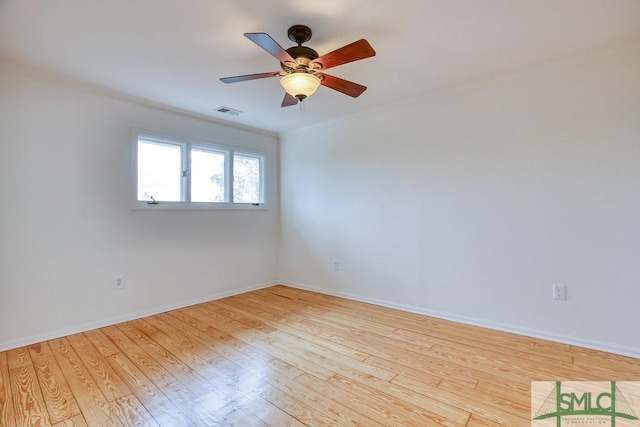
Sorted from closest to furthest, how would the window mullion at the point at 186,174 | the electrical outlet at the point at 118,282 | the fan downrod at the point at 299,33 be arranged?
1. the fan downrod at the point at 299,33
2. the electrical outlet at the point at 118,282
3. the window mullion at the point at 186,174

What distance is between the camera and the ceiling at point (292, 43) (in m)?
1.78

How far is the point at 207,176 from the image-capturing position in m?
3.84

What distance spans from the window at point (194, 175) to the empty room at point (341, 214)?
0.03 m

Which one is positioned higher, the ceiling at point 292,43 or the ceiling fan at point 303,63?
the ceiling at point 292,43

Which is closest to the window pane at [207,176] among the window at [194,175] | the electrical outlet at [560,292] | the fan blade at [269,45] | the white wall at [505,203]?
the window at [194,175]

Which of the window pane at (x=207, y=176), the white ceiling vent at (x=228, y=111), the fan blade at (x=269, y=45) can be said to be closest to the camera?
the fan blade at (x=269, y=45)

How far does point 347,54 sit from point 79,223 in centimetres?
283

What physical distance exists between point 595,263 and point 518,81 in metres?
1.64

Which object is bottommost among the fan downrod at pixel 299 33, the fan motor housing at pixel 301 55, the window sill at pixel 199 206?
the window sill at pixel 199 206

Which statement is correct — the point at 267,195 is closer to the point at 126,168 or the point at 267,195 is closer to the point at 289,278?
the point at 289,278

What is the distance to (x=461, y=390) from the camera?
5.95 feet

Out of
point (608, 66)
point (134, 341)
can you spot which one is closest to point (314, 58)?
point (608, 66)

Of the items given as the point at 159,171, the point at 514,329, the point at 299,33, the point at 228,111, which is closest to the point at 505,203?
the point at 514,329

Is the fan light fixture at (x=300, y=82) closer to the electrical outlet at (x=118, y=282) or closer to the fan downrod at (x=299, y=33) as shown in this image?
the fan downrod at (x=299, y=33)
